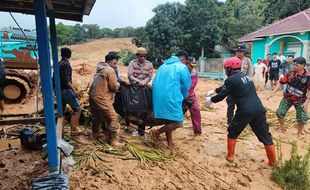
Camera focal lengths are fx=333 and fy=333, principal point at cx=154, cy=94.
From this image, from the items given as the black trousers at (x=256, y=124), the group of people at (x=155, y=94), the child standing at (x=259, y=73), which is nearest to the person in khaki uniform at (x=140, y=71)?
the group of people at (x=155, y=94)

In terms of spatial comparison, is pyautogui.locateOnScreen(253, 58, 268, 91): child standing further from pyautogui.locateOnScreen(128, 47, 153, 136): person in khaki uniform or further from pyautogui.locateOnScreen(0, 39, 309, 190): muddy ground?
pyautogui.locateOnScreen(128, 47, 153, 136): person in khaki uniform

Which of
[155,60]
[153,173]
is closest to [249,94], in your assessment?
[153,173]

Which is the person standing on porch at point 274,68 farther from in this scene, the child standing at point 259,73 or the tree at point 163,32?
the tree at point 163,32

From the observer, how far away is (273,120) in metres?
8.30

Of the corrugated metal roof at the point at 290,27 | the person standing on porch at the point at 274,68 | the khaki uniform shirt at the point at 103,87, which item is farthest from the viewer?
the corrugated metal roof at the point at 290,27

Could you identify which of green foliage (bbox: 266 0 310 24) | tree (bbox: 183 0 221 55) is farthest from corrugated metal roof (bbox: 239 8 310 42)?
green foliage (bbox: 266 0 310 24)

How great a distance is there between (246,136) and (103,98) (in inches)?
129

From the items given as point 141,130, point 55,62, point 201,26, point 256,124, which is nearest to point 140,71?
point 141,130

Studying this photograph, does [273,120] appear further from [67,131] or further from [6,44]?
[6,44]

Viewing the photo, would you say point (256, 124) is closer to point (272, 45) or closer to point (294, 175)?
point (294, 175)

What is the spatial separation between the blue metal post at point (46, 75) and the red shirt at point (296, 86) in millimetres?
5020

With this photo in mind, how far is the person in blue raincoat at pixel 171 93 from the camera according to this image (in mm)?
5383

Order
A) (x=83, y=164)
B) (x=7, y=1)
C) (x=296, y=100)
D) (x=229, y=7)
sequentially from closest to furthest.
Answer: (x=83, y=164) < (x=7, y=1) < (x=296, y=100) < (x=229, y=7)

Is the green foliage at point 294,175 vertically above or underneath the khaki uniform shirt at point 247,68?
underneath
